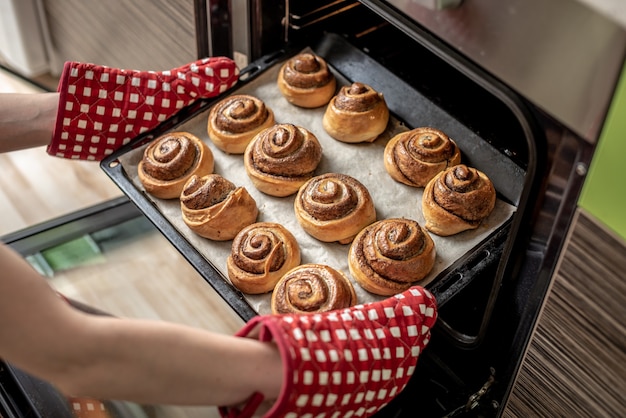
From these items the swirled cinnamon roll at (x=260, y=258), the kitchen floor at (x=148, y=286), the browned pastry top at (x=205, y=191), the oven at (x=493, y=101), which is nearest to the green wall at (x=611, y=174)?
the oven at (x=493, y=101)

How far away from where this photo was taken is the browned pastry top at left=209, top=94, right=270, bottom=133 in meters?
1.32

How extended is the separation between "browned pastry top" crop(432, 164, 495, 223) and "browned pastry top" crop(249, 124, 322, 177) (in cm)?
24

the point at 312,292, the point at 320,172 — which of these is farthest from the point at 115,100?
the point at 312,292

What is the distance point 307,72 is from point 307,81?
2cm

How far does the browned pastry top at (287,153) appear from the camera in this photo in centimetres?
126

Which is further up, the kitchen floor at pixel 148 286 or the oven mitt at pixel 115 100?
the oven mitt at pixel 115 100

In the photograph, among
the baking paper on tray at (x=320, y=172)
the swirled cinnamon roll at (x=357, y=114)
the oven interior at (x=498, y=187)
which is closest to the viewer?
the oven interior at (x=498, y=187)

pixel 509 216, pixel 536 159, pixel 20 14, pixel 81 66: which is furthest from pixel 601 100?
pixel 20 14

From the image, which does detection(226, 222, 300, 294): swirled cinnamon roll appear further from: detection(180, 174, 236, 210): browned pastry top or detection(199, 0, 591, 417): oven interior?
detection(199, 0, 591, 417): oven interior

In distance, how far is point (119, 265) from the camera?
156 centimetres

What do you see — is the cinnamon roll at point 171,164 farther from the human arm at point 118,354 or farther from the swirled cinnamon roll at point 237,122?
the human arm at point 118,354

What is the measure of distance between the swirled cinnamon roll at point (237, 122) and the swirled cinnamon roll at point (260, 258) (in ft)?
0.70

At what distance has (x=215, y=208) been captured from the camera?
120cm

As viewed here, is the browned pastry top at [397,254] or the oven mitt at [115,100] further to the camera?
the oven mitt at [115,100]
